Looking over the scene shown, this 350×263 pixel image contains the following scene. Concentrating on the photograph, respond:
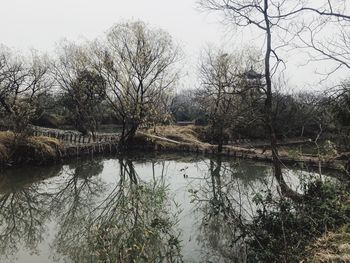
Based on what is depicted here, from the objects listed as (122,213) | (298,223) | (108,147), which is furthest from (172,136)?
(298,223)

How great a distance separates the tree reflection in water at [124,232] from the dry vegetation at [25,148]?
7.10 m

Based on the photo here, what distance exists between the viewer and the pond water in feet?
21.1

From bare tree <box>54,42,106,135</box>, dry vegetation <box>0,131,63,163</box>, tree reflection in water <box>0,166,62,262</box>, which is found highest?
bare tree <box>54,42,106,135</box>

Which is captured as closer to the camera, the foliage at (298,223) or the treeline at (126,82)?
the foliage at (298,223)

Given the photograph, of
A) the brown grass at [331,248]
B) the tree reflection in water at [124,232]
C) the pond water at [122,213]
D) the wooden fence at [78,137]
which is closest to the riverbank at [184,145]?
the wooden fence at [78,137]

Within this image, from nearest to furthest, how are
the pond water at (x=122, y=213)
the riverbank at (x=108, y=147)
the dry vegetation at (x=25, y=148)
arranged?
the pond water at (x=122, y=213) < the dry vegetation at (x=25, y=148) < the riverbank at (x=108, y=147)

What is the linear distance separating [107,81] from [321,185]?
1976cm

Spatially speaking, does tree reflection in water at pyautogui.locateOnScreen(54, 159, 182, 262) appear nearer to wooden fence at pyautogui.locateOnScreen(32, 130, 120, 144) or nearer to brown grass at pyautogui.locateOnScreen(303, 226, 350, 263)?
brown grass at pyautogui.locateOnScreen(303, 226, 350, 263)

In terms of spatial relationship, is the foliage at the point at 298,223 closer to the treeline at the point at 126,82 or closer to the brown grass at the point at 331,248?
the brown grass at the point at 331,248

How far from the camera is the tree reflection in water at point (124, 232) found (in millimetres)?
5750

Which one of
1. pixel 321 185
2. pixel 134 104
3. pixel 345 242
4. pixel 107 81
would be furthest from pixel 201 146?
pixel 345 242

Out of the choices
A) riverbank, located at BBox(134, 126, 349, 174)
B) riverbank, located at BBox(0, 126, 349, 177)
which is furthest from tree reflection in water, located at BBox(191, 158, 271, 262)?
riverbank, located at BBox(134, 126, 349, 174)

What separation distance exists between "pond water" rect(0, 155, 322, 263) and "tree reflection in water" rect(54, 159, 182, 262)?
17mm

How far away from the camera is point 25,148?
1828 centimetres
